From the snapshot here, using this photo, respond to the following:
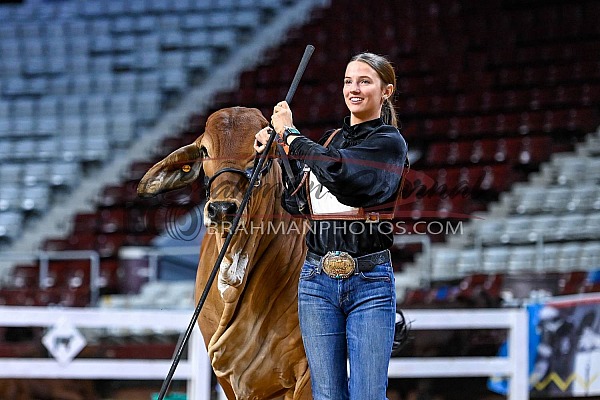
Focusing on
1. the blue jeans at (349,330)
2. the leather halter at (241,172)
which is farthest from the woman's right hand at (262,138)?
the blue jeans at (349,330)

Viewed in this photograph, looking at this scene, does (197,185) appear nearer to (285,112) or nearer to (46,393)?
(285,112)

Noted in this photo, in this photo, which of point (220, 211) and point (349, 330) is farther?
point (220, 211)

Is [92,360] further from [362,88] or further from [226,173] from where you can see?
[362,88]

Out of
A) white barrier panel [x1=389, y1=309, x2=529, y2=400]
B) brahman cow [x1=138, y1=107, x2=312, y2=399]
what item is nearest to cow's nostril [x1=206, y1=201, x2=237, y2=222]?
brahman cow [x1=138, y1=107, x2=312, y2=399]

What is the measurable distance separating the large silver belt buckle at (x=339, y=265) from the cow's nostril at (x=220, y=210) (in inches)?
15.9

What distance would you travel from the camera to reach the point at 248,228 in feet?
11.5

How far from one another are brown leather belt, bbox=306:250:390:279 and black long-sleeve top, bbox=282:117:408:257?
0.9 inches

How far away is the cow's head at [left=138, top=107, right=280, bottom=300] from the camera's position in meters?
3.37

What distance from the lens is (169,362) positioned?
623 centimetres

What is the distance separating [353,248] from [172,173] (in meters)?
1.01

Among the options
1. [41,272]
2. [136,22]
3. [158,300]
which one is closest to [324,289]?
[158,300]

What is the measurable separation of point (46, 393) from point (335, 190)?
4.03 m

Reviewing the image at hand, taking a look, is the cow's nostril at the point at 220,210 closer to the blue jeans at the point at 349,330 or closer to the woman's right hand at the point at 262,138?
the woman's right hand at the point at 262,138

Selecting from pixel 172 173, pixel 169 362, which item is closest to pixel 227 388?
pixel 172 173
